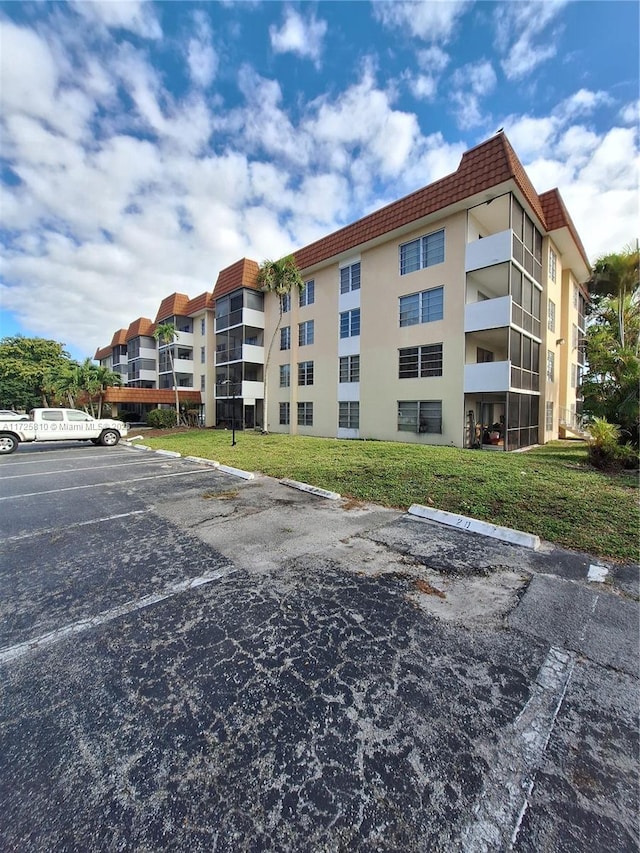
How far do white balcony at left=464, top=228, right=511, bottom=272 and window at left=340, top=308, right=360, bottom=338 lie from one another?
5.97 m

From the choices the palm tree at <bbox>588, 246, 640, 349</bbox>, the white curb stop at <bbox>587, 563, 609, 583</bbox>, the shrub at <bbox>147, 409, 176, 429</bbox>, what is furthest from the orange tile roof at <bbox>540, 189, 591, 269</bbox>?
the shrub at <bbox>147, 409, 176, 429</bbox>

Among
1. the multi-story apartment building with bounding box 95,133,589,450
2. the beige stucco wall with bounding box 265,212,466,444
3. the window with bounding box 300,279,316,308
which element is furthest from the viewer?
the window with bounding box 300,279,316,308

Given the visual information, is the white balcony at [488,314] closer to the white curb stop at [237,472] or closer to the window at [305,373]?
the window at [305,373]

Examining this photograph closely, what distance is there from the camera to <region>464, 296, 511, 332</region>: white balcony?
13172 millimetres

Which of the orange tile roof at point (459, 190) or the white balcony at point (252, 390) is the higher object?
the orange tile roof at point (459, 190)

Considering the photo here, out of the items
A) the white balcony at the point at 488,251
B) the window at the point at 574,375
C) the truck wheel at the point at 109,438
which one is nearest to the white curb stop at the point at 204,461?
the truck wheel at the point at 109,438

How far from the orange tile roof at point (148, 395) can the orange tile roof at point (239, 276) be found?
30.6 ft

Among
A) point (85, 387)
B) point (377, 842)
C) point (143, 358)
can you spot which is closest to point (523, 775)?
point (377, 842)

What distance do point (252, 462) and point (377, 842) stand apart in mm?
10081

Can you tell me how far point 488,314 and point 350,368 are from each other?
7.33 metres

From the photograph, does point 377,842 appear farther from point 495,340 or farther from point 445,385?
point 495,340

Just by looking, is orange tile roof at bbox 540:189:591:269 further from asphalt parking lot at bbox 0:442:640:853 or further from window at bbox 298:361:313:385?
asphalt parking lot at bbox 0:442:640:853

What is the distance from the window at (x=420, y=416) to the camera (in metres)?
15.1

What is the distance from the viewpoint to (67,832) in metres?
1.48
